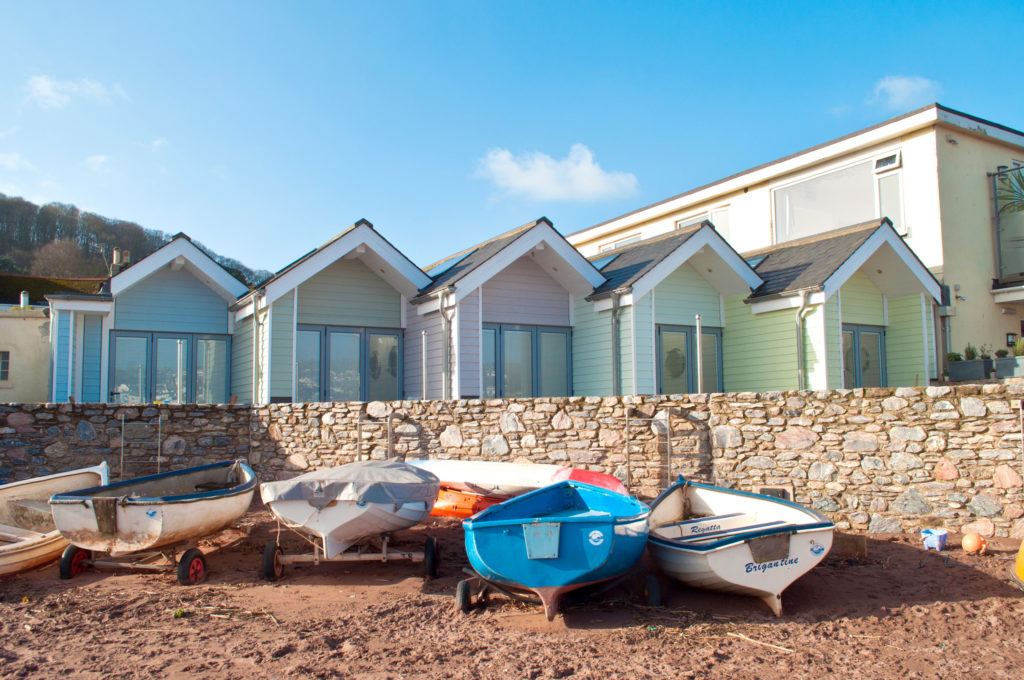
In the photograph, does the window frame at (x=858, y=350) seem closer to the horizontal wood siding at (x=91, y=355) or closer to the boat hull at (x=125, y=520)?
the boat hull at (x=125, y=520)

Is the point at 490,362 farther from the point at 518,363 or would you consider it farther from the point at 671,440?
the point at 671,440

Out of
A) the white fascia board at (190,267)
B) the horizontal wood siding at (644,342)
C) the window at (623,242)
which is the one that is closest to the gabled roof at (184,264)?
the white fascia board at (190,267)

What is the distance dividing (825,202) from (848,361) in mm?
5823

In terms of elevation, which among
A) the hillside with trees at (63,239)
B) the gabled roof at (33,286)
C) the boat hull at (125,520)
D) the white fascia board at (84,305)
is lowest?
the boat hull at (125,520)

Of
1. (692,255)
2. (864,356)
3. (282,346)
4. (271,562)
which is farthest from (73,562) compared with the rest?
(864,356)

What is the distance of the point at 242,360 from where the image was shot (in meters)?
16.1

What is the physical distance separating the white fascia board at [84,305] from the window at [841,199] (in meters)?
16.6

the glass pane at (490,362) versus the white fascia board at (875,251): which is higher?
the white fascia board at (875,251)

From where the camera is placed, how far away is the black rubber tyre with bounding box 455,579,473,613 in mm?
7367

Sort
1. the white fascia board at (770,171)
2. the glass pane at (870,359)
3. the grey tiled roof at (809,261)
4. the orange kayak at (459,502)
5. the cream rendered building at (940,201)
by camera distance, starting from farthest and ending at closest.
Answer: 1. the white fascia board at (770,171)
2. the cream rendered building at (940,201)
3. the glass pane at (870,359)
4. the grey tiled roof at (809,261)
5. the orange kayak at (459,502)

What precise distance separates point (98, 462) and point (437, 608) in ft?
24.7

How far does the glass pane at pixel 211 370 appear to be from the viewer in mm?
16328

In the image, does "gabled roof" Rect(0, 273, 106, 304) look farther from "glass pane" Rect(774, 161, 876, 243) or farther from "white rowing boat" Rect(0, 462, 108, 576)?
"glass pane" Rect(774, 161, 876, 243)

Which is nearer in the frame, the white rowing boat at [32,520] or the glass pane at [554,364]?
the white rowing boat at [32,520]
